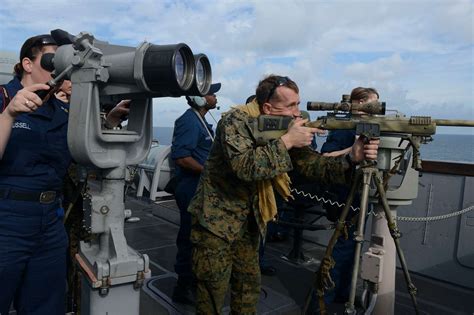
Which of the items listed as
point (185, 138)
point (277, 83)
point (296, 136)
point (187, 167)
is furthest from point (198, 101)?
point (296, 136)

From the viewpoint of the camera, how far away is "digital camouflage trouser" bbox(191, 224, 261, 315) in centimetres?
235

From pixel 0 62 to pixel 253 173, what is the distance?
5088mm

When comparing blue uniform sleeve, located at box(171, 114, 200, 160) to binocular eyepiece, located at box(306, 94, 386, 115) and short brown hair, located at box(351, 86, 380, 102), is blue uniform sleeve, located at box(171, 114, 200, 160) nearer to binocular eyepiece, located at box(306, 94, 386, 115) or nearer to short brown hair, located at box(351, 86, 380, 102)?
binocular eyepiece, located at box(306, 94, 386, 115)

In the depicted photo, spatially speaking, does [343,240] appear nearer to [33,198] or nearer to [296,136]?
[296,136]

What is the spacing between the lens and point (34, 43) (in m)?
A: 2.07

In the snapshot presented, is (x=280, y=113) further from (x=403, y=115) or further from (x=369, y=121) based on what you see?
(x=403, y=115)

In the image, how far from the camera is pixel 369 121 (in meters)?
2.44

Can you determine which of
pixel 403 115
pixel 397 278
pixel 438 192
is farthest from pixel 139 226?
pixel 403 115

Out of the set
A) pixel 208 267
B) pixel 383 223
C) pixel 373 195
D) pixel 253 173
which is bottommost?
pixel 208 267

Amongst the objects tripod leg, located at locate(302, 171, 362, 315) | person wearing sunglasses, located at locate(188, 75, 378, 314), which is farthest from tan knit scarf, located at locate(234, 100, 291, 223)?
tripod leg, located at locate(302, 171, 362, 315)

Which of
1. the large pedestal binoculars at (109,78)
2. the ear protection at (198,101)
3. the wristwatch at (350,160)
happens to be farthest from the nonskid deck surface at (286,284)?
the large pedestal binoculars at (109,78)

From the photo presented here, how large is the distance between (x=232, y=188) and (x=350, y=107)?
0.94 m

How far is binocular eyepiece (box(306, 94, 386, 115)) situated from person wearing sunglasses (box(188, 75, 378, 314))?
0.22 m

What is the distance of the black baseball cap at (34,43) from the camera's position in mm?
2076
